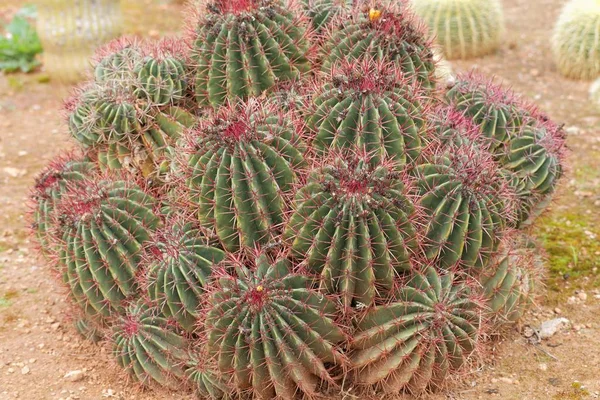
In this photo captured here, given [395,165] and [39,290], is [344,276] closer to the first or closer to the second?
[395,165]

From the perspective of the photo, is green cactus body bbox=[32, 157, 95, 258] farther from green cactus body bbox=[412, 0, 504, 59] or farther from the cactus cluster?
green cactus body bbox=[412, 0, 504, 59]

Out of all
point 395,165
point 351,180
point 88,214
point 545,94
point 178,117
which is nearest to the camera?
point 351,180

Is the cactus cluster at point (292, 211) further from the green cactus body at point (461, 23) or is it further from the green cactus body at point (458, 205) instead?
the green cactus body at point (461, 23)

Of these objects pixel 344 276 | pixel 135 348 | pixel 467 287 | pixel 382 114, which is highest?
pixel 382 114

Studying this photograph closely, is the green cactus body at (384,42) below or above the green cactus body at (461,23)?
above

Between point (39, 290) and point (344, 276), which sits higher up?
point (344, 276)

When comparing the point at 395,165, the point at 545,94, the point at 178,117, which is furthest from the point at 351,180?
the point at 545,94

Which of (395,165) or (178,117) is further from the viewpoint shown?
(178,117)

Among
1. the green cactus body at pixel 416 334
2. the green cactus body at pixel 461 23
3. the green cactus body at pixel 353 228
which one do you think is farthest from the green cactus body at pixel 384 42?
the green cactus body at pixel 461 23

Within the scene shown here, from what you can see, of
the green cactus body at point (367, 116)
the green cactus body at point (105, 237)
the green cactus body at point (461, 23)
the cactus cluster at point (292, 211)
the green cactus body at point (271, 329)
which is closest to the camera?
the green cactus body at point (271, 329)
